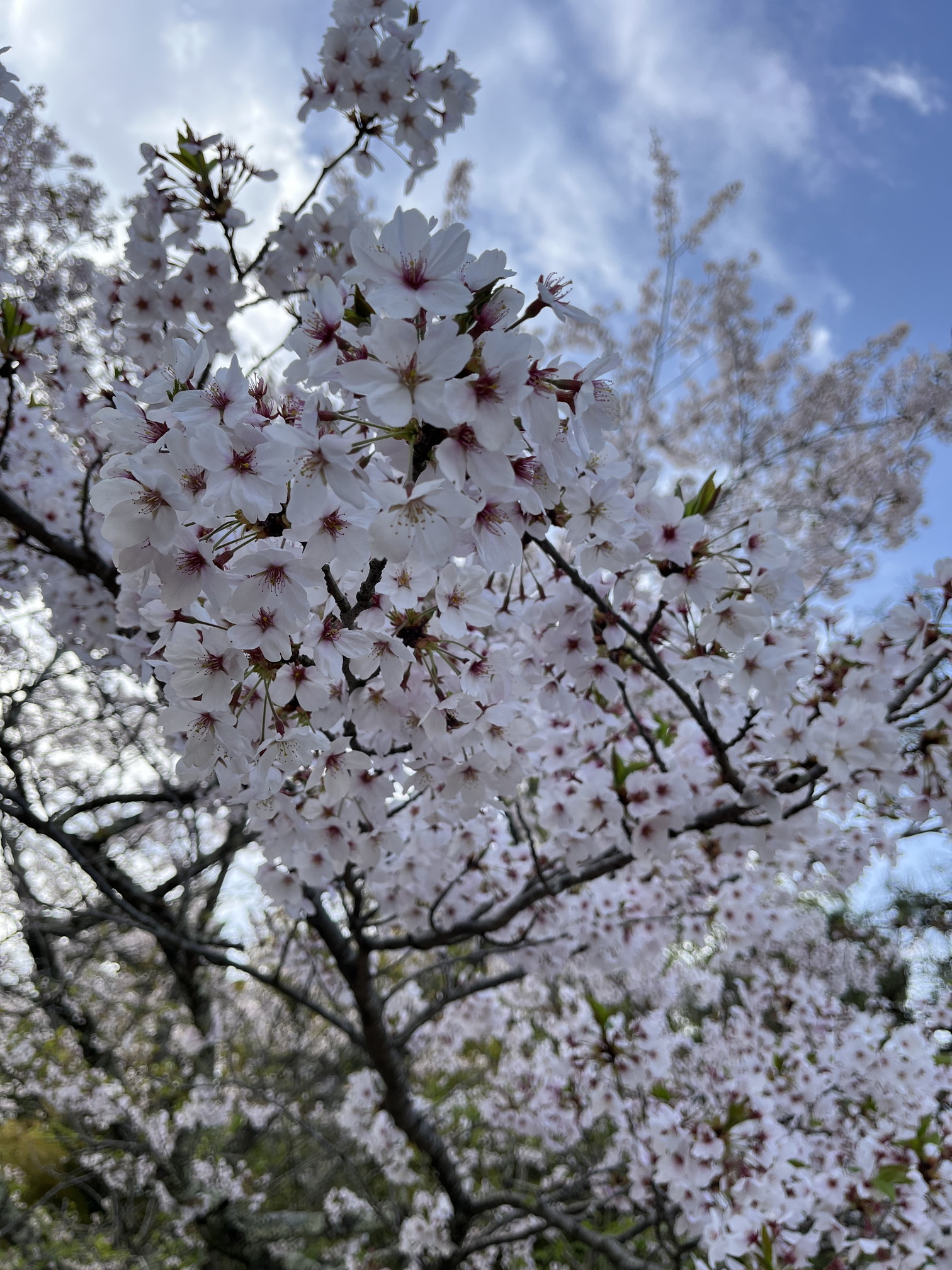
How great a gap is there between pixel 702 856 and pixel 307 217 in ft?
12.6

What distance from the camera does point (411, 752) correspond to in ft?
5.79

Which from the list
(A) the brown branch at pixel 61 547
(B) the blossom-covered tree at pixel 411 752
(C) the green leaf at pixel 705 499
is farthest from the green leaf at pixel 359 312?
(A) the brown branch at pixel 61 547

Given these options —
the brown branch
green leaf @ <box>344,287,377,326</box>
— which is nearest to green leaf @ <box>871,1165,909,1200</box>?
green leaf @ <box>344,287,377,326</box>

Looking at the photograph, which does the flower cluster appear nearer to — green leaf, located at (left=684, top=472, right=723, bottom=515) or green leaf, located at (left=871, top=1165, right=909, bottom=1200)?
green leaf, located at (left=684, top=472, right=723, bottom=515)

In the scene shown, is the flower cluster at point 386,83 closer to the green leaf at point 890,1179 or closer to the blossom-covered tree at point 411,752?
the blossom-covered tree at point 411,752

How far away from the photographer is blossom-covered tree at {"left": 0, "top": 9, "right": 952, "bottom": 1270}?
954 millimetres

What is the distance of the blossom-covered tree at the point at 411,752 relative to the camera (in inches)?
37.5

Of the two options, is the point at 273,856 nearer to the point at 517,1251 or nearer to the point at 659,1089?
the point at 659,1089

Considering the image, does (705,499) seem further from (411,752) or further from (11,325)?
(11,325)

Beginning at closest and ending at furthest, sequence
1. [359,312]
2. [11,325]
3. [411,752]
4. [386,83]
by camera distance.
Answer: [359,312] < [411,752] < [11,325] < [386,83]

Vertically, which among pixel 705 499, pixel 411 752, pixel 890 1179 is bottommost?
pixel 890 1179

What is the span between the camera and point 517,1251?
5527mm

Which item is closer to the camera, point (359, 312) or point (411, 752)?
point (359, 312)

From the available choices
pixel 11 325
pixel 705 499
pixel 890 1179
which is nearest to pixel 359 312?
pixel 705 499
